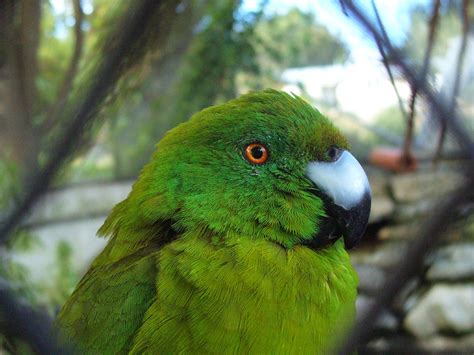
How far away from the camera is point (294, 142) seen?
45.3 inches

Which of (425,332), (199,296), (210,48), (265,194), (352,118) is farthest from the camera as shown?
(352,118)

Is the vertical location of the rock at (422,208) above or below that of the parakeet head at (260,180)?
below

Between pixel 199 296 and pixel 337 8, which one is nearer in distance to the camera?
pixel 337 8

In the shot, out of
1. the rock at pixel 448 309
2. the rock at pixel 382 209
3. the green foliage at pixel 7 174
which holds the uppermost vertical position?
the green foliage at pixel 7 174

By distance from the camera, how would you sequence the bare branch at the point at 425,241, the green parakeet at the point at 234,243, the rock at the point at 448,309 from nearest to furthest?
the bare branch at the point at 425,241, the green parakeet at the point at 234,243, the rock at the point at 448,309

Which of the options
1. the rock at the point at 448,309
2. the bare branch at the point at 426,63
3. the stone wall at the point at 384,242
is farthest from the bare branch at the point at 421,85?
the rock at the point at 448,309

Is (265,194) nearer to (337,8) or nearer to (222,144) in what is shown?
(222,144)

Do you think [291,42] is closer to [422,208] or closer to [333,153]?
[333,153]

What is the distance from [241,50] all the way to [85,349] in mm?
2136

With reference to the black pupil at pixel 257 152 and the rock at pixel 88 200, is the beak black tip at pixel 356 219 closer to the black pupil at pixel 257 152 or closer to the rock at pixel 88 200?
the black pupil at pixel 257 152

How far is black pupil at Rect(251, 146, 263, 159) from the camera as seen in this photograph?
1.16 m

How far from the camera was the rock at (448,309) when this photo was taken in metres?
2.72

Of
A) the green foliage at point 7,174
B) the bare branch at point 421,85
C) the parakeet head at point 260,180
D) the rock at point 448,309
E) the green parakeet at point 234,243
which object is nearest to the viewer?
the bare branch at point 421,85

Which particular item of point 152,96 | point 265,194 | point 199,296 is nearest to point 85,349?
point 199,296
